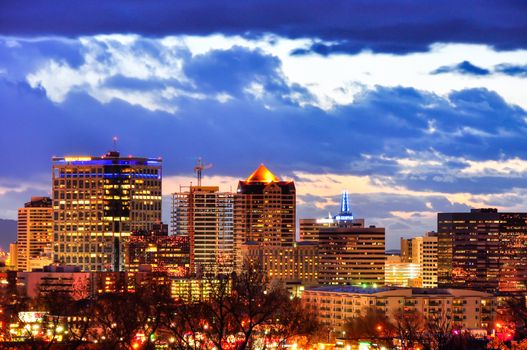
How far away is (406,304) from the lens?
16650 cm

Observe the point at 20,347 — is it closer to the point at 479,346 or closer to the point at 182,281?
the point at 479,346

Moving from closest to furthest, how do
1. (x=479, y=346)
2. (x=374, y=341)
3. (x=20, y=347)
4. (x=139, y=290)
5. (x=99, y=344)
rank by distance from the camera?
(x=20, y=347), (x=99, y=344), (x=479, y=346), (x=374, y=341), (x=139, y=290)

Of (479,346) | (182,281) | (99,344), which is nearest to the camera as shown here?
(99,344)

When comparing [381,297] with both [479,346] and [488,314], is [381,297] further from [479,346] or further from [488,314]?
[479,346]

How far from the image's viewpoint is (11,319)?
124500 millimetres

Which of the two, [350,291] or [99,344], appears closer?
[99,344]

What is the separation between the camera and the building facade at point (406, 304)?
544ft

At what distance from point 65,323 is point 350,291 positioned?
230 feet

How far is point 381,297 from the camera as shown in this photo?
168m

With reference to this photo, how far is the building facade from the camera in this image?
6531 inches

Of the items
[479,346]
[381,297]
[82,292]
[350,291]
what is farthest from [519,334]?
[82,292]

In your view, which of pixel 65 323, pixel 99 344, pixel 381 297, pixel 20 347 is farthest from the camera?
pixel 381 297

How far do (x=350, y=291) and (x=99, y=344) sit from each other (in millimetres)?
91939

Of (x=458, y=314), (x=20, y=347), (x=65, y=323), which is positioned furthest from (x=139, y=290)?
(x=20, y=347)
